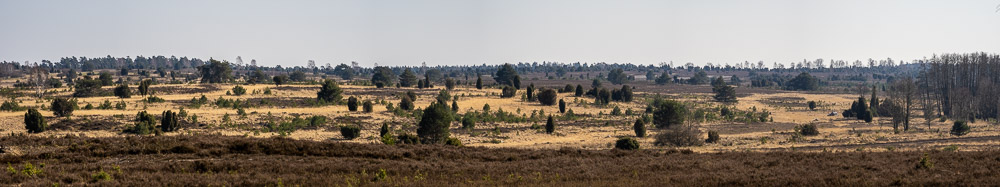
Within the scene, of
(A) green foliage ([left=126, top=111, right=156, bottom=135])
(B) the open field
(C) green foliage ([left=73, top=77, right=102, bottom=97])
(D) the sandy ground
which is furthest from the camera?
(C) green foliage ([left=73, top=77, right=102, bottom=97])

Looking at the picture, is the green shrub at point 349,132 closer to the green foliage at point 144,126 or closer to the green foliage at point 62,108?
the green foliage at point 144,126

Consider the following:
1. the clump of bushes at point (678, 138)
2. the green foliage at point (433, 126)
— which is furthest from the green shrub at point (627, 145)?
the green foliage at point (433, 126)

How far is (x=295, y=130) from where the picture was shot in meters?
53.2

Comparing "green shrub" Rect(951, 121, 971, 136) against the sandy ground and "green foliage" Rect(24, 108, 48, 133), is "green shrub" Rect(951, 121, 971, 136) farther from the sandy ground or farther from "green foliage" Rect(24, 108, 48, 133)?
"green foliage" Rect(24, 108, 48, 133)

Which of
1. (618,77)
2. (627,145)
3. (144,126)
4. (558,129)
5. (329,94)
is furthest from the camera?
(618,77)

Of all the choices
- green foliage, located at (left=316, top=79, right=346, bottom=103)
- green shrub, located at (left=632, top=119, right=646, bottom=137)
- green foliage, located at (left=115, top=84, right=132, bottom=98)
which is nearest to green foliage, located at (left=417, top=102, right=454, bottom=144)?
green shrub, located at (left=632, top=119, right=646, bottom=137)

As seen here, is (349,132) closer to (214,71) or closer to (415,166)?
(415,166)

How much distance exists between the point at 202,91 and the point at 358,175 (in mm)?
70150

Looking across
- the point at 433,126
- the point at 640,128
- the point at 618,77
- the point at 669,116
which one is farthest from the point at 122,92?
the point at 618,77

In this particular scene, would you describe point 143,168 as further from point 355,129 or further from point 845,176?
point 355,129

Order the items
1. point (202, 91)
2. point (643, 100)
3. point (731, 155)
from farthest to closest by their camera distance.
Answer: point (643, 100), point (202, 91), point (731, 155)

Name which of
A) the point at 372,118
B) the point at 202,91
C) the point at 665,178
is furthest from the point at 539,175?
the point at 202,91

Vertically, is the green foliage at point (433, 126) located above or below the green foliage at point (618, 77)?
below

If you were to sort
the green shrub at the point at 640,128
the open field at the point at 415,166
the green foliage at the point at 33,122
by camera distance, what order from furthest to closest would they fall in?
1. the green shrub at the point at 640,128
2. the green foliage at the point at 33,122
3. the open field at the point at 415,166
